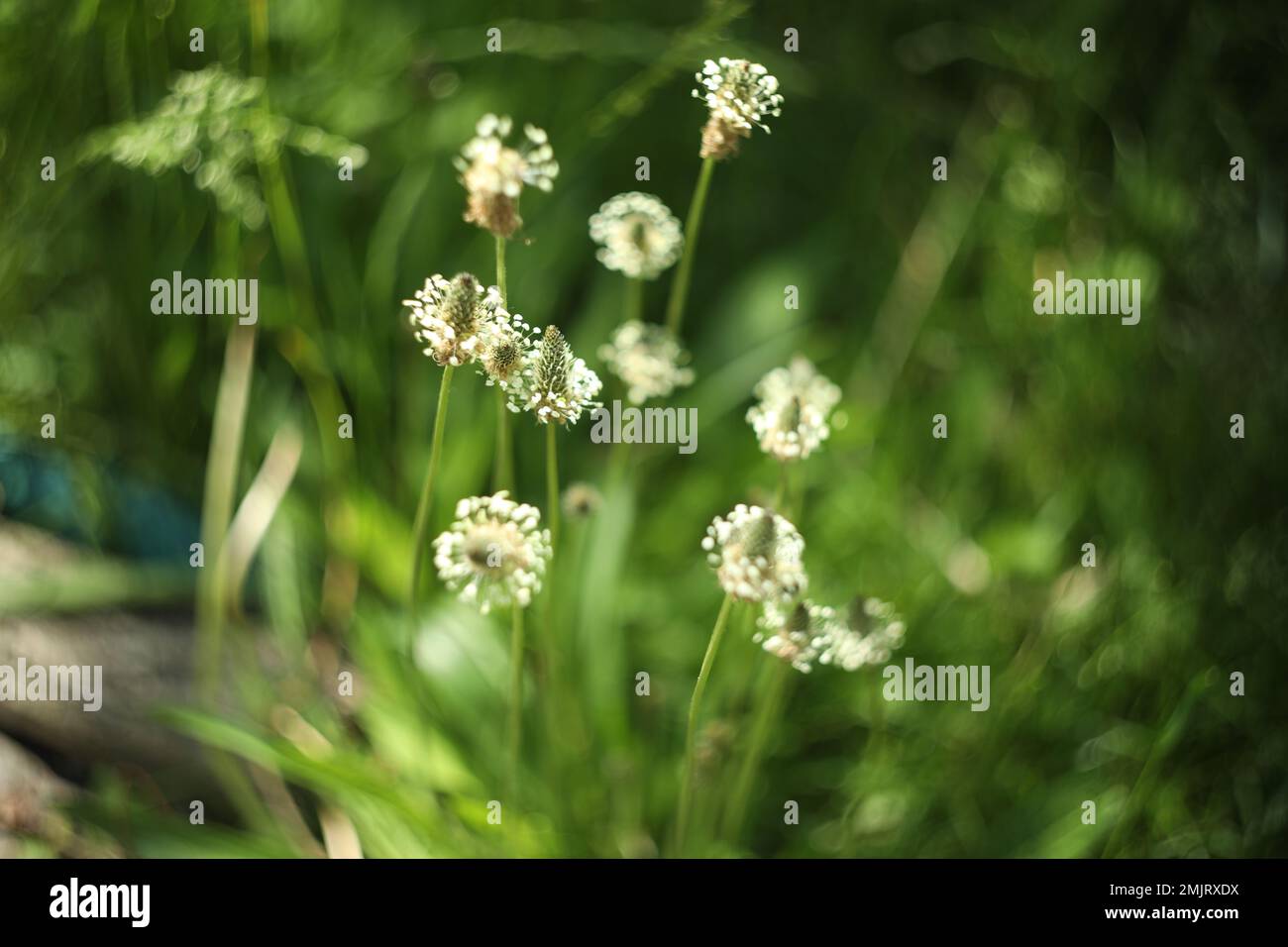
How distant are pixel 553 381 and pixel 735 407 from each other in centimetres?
93

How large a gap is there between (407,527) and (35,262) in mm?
569

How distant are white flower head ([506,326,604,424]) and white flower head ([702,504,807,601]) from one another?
0.46 feet

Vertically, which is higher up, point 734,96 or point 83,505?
point 734,96

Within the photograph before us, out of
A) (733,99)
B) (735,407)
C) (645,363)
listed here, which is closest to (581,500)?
(645,363)

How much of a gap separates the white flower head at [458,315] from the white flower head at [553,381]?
38mm

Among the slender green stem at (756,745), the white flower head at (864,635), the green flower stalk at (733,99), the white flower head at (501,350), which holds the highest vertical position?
the green flower stalk at (733,99)

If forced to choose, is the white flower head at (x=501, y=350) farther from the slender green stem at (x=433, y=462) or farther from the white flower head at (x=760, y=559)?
the white flower head at (x=760, y=559)

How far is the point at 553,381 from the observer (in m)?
0.76

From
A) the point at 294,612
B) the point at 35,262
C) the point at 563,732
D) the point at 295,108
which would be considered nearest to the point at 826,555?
the point at 563,732

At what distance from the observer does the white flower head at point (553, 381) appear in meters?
0.76

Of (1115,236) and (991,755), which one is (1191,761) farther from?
(1115,236)

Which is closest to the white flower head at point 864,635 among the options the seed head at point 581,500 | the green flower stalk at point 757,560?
the green flower stalk at point 757,560

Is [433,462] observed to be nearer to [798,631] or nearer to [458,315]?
[458,315]

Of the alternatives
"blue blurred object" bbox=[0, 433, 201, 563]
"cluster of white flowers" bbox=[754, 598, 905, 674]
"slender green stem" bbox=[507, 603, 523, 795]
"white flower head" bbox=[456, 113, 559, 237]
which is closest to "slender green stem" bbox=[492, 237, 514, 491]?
"white flower head" bbox=[456, 113, 559, 237]
